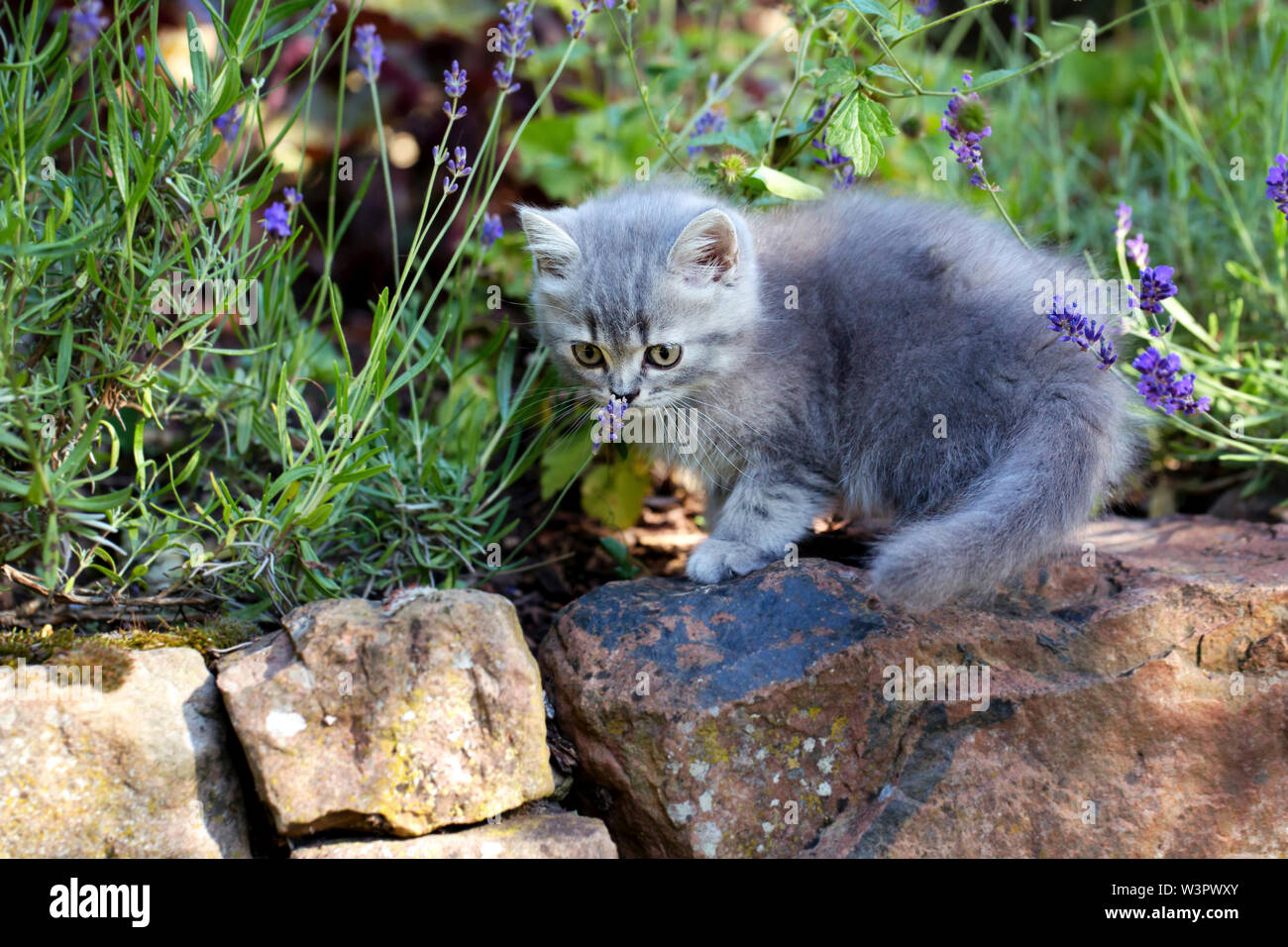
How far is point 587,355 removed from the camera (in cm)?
282

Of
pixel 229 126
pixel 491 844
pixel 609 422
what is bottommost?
pixel 491 844

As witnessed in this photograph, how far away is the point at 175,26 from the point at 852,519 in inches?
127

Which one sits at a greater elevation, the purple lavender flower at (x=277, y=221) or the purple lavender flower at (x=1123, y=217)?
the purple lavender flower at (x=1123, y=217)

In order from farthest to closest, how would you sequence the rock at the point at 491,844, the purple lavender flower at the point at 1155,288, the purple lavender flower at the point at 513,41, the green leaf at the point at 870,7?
the purple lavender flower at the point at 513,41 → the green leaf at the point at 870,7 → the purple lavender flower at the point at 1155,288 → the rock at the point at 491,844

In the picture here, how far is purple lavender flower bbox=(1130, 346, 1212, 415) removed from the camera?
7.33 ft

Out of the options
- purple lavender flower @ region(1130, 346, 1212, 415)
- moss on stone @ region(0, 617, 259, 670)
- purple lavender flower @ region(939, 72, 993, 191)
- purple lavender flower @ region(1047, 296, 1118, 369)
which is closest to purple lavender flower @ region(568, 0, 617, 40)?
purple lavender flower @ region(939, 72, 993, 191)

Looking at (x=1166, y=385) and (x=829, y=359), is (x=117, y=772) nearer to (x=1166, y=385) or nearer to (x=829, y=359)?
(x=829, y=359)

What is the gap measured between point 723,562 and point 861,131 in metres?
1.15

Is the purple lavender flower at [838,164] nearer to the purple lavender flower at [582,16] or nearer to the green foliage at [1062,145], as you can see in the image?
the green foliage at [1062,145]

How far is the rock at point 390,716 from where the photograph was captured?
2.05m

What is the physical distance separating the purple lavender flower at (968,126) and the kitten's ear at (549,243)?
0.99 meters

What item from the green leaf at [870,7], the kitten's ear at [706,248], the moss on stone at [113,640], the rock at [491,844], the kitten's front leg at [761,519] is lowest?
the rock at [491,844]

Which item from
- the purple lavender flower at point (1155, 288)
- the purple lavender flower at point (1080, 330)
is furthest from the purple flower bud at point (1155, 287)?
the purple lavender flower at point (1080, 330)

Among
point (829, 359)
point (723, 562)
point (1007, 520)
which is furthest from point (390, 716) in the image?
point (829, 359)
